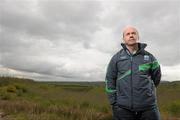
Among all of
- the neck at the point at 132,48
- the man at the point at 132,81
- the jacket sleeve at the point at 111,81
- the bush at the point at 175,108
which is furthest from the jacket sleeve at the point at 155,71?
the bush at the point at 175,108

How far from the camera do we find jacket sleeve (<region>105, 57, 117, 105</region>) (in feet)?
16.1

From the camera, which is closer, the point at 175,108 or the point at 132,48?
the point at 132,48

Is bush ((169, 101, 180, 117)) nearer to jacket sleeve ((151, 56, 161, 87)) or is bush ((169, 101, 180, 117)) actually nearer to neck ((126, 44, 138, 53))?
jacket sleeve ((151, 56, 161, 87))

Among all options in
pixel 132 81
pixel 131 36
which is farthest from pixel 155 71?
pixel 131 36

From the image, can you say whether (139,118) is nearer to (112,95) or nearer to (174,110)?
(112,95)

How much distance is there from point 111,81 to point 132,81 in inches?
13.4

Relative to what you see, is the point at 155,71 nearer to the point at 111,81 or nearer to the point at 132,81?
the point at 132,81

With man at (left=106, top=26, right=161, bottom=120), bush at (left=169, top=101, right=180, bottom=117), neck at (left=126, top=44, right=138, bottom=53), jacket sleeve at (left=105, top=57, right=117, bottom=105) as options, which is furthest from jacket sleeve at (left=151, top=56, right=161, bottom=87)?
bush at (left=169, top=101, right=180, bottom=117)

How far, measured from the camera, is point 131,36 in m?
4.83

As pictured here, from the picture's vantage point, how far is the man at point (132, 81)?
15.5ft

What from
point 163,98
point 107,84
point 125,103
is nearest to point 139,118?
point 125,103

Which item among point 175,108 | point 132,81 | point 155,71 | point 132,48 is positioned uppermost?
point 132,48

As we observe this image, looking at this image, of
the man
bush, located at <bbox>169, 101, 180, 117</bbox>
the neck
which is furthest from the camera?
bush, located at <bbox>169, 101, 180, 117</bbox>

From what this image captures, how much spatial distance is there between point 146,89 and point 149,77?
0.65ft
